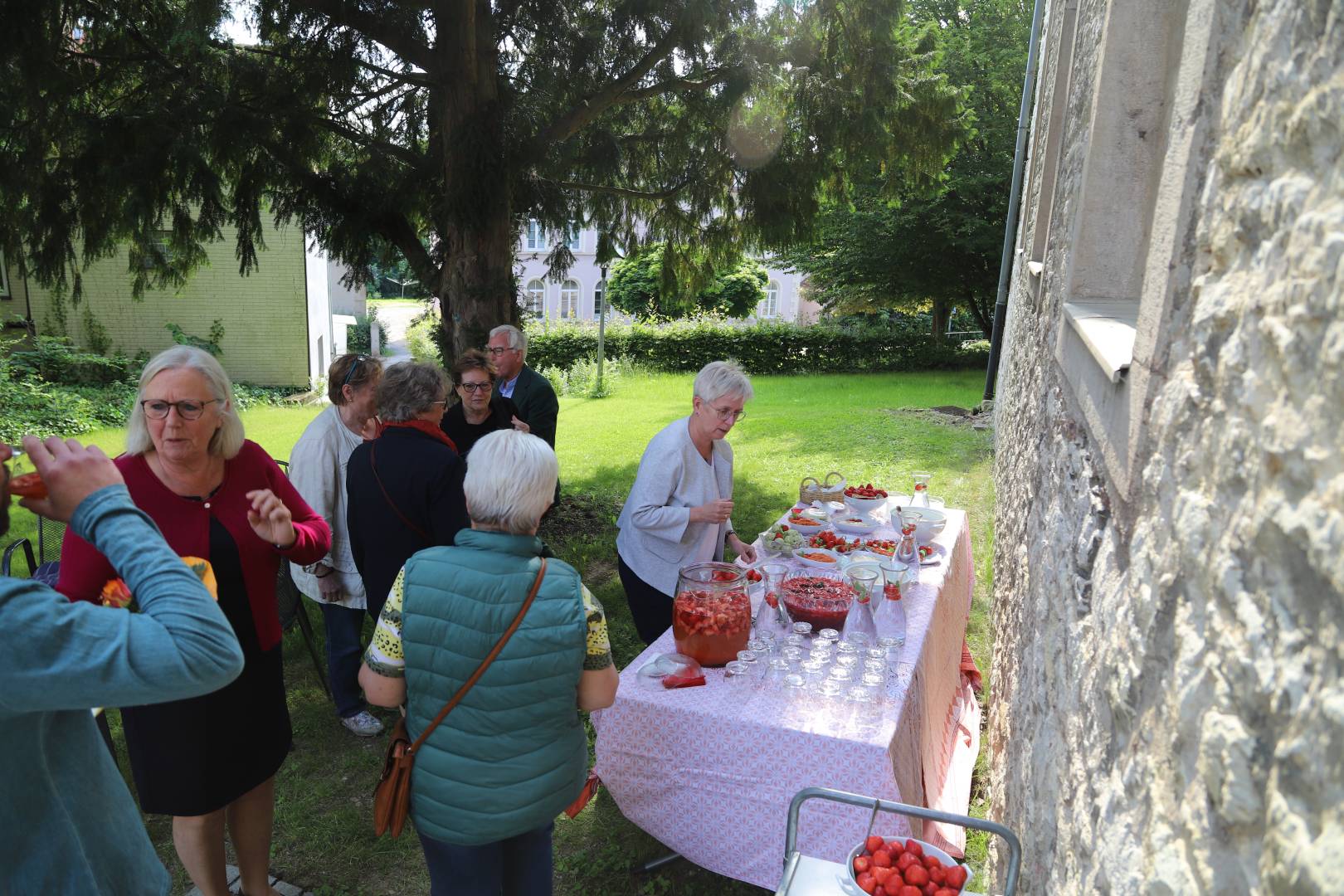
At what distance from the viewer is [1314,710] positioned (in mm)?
772

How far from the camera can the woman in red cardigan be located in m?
2.57

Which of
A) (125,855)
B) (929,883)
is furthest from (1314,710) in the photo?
(125,855)

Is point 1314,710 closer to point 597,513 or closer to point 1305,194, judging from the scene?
point 1305,194

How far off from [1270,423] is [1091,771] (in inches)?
35.5

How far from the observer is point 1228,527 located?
3.35 feet

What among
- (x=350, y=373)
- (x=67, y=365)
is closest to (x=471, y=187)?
(x=350, y=373)

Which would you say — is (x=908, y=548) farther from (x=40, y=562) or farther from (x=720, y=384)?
(x=40, y=562)

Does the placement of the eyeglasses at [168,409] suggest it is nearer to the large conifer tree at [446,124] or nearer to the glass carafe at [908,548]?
the glass carafe at [908,548]

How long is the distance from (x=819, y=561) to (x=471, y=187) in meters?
3.73

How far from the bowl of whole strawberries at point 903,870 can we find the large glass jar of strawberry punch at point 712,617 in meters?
1.01

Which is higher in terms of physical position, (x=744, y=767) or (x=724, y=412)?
(x=724, y=412)

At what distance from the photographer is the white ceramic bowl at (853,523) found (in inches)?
191

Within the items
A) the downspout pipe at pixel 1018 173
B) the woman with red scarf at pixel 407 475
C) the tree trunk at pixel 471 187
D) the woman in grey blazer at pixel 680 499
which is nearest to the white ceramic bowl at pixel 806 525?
the woman in grey blazer at pixel 680 499

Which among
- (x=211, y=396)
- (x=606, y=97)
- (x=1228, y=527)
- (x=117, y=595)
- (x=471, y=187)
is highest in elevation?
(x=606, y=97)
